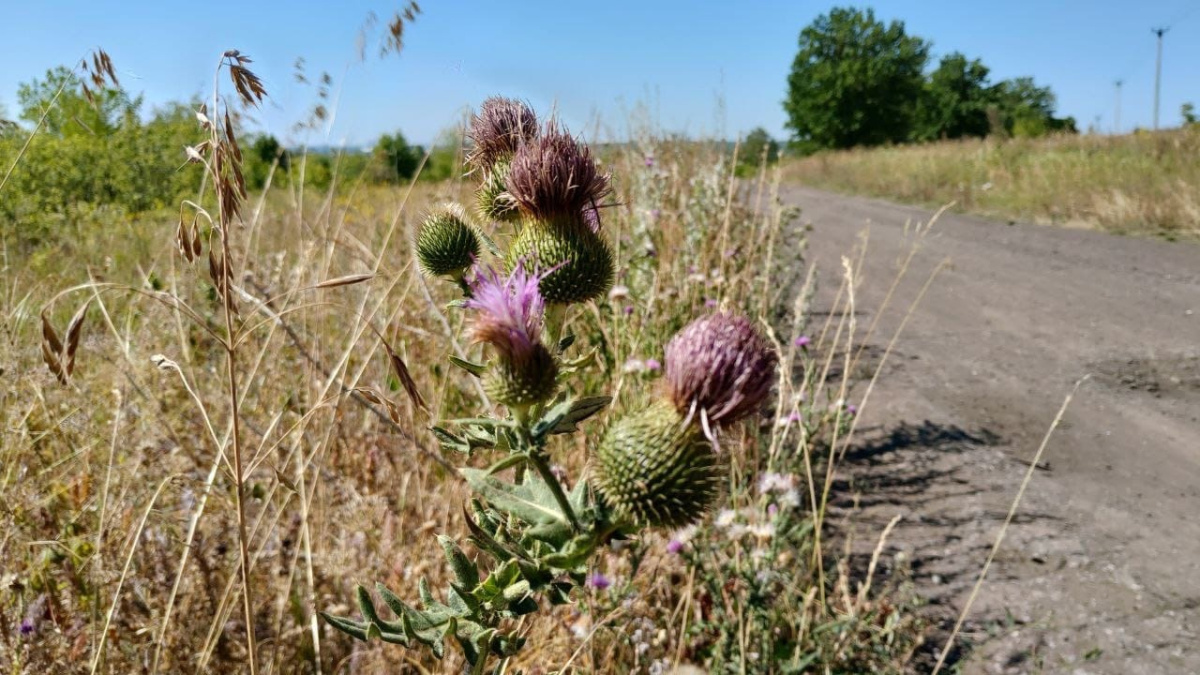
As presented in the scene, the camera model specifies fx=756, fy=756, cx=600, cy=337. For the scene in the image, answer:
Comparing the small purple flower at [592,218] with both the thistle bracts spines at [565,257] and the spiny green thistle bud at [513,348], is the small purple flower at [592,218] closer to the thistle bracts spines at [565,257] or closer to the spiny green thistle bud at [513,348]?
the thistle bracts spines at [565,257]

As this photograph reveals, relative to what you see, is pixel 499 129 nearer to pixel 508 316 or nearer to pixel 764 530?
pixel 508 316

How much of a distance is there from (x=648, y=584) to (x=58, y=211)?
195 inches

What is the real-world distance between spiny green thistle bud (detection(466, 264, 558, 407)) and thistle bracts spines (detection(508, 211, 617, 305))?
0.85 feet

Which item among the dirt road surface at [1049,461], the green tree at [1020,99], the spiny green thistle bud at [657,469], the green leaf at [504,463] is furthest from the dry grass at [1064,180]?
the green tree at [1020,99]

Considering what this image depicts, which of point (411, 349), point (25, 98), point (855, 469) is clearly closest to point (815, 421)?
point (855, 469)

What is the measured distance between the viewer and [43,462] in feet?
9.35

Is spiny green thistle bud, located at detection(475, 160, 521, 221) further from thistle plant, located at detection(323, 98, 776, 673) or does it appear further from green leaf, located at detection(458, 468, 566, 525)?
green leaf, located at detection(458, 468, 566, 525)

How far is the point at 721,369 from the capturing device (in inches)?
58.8

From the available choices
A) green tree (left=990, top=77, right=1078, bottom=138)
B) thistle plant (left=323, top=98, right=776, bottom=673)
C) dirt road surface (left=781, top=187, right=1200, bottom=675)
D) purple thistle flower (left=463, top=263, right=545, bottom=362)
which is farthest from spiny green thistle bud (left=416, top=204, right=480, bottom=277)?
green tree (left=990, top=77, right=1078, bottom=138)

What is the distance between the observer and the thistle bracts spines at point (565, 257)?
5.79 feet

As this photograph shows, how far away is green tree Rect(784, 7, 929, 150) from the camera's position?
55.0 metres

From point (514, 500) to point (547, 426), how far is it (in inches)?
5.3

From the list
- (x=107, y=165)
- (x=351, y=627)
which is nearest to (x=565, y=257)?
(x=351, y=627)

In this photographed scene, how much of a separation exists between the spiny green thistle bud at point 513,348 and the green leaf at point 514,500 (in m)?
0.19
